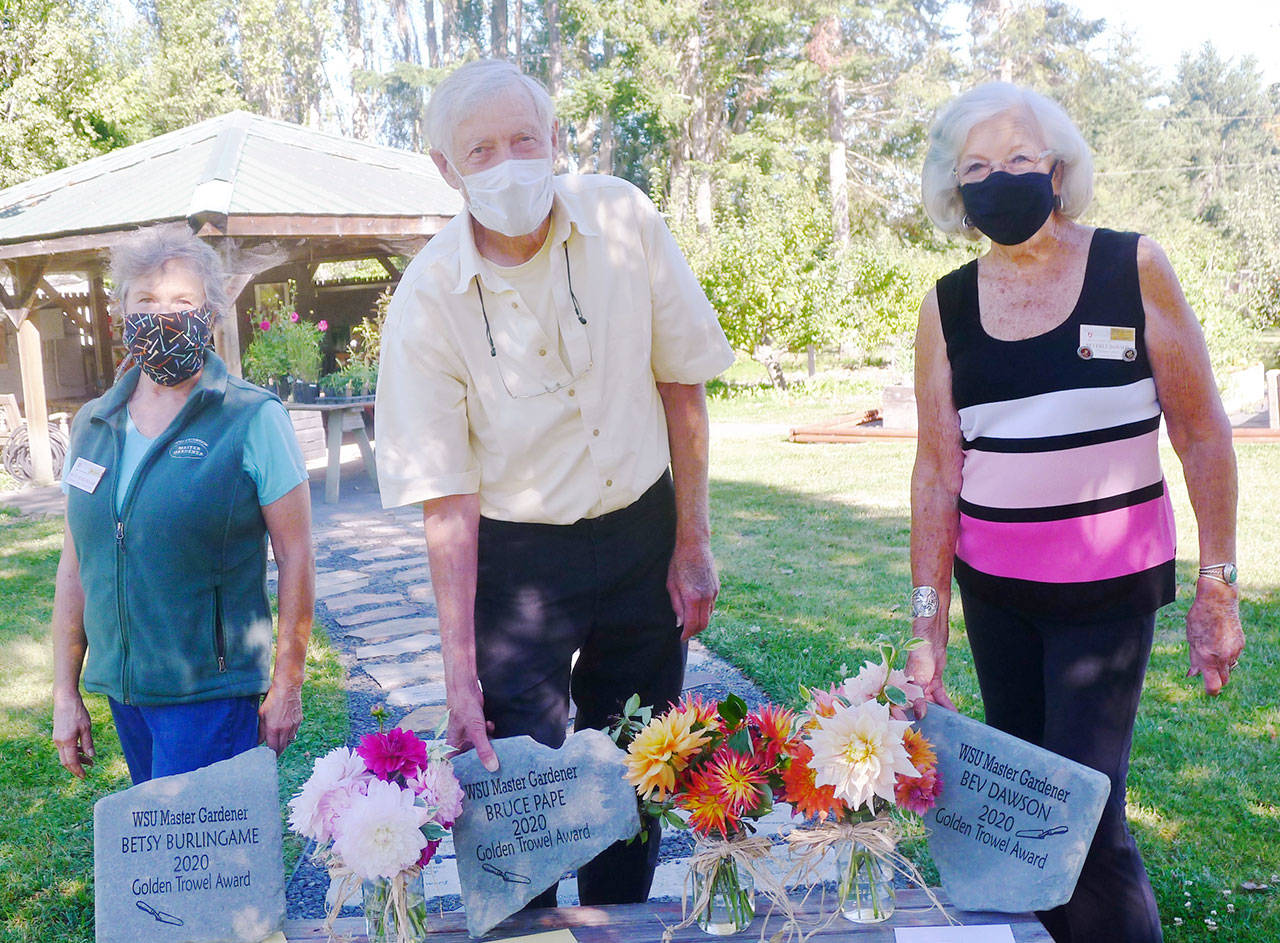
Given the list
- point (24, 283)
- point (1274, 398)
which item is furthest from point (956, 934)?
point (24, 283)

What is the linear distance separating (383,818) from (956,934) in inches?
34.7

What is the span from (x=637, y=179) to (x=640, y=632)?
109 feet

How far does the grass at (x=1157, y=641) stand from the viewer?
123 inches

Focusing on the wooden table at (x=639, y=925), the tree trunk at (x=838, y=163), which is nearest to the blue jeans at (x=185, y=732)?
the wooden table at (x=639, y=925)

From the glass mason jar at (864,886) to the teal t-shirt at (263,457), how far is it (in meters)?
1.30

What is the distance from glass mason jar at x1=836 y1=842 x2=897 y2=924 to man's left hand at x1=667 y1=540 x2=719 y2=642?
699mm

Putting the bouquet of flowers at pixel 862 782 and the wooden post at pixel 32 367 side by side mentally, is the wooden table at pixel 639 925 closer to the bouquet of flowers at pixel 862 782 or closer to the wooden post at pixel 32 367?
the bouquet of flowers at pixel 862 782

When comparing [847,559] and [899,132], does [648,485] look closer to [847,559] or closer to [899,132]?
[847,559]

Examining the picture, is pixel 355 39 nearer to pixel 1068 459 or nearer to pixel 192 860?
pixel 1068 459

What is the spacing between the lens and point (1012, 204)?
2059mm

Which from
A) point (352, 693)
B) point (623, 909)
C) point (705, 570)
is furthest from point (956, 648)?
point (623, 909)

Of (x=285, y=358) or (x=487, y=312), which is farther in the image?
(x=285, y=358)

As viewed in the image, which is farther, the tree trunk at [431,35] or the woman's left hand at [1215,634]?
the tree trunk at [431,35]

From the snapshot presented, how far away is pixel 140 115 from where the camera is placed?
24.2 metres
